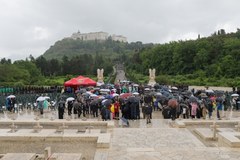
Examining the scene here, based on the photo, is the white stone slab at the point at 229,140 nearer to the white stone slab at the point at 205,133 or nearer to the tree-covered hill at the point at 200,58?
the white stone slab at the point at 205,133

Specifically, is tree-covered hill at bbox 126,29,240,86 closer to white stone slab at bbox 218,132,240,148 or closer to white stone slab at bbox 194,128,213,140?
white stone slab at bbox 194,128,213,140

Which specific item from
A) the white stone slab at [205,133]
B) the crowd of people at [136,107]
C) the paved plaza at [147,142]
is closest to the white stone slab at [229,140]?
the paved plaza at [147,142]

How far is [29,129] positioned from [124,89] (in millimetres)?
14369

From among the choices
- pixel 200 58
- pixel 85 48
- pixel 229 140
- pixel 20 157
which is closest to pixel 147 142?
pixel 229 140

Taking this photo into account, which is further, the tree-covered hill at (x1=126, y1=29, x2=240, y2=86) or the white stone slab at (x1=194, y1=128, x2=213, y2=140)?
the tree-covered hill at (x1=126, y1=29, x2=240, y2=86)

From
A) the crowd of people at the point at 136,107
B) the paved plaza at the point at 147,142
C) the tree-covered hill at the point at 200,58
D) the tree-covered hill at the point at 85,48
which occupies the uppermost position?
the tree-covered hill at the point at 85,48

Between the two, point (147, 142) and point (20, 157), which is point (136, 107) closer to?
point (147, 142)

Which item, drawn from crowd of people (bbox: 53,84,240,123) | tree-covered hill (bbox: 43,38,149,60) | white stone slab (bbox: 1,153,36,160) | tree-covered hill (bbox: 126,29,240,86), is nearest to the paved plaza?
white stone slab (bbox: 1,153,36,160)

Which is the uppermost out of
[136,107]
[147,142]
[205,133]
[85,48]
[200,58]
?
[85,48]

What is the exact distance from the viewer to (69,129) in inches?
644

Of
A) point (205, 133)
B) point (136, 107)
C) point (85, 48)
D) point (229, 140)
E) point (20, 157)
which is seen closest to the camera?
point (20, 157)

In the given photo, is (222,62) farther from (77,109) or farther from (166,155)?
(166,155)

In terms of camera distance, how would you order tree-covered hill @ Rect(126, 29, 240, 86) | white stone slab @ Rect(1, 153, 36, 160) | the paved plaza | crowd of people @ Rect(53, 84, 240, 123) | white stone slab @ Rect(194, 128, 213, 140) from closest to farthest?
white stone slab @ Rect(1, 153, 36, 160)
the paved plaza
white stone slab @ Rect(194, 128, 213, 140)
crowd of people @ Rect(53, 84, 240, 123)
tree-covered hill @ Rect(126, 29, 240, 86)

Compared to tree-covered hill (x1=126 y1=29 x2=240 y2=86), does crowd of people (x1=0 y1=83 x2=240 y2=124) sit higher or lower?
lower
